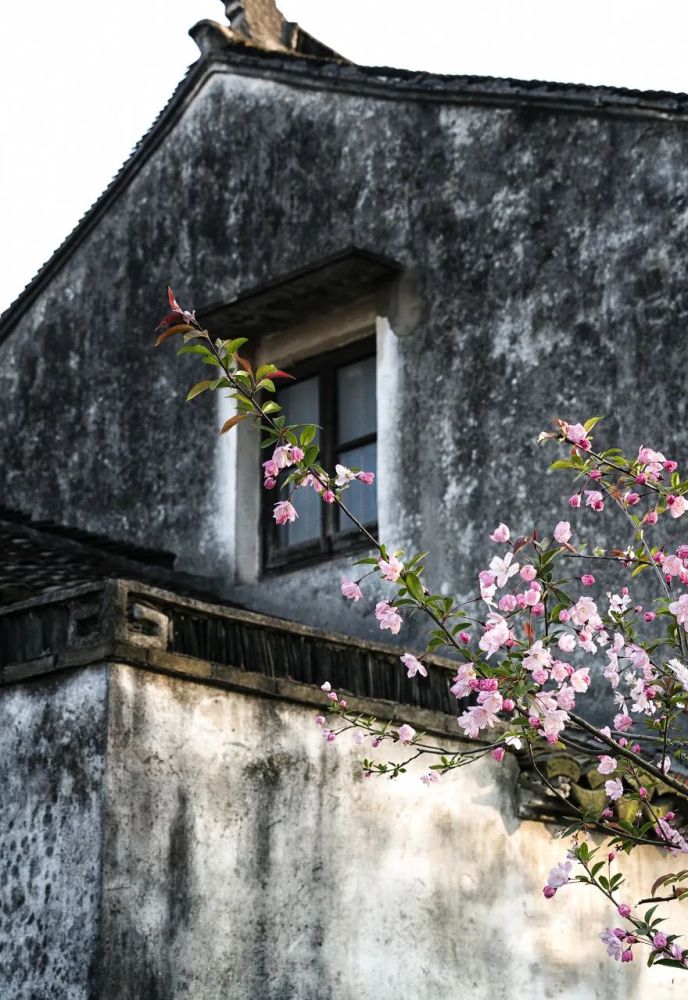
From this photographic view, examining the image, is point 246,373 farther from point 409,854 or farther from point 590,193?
point 590,193

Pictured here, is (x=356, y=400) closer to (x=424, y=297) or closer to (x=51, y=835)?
(x=424, y=297)

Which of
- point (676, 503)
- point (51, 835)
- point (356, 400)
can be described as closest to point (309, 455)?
point (676, 503)

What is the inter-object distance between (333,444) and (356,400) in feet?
1.16

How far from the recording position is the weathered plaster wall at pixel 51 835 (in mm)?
6973

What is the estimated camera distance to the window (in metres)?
11.6

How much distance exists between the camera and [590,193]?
1041cm

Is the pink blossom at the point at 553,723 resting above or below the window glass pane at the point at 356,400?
below

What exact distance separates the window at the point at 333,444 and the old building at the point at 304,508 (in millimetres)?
25

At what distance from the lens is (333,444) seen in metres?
11.9

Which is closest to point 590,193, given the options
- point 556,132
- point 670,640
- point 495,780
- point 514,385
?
point 556,132

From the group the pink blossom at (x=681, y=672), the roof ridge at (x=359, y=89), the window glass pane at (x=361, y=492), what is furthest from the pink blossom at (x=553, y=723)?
the window glass pane at (x=361, y=492)

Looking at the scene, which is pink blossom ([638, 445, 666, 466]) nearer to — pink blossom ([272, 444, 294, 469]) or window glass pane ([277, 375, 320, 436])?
pink blossom ([272, 444, 294, 469])

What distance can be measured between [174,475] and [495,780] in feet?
15.8

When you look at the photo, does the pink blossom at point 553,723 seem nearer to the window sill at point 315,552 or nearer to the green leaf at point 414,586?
the green leaf at point 414,586
